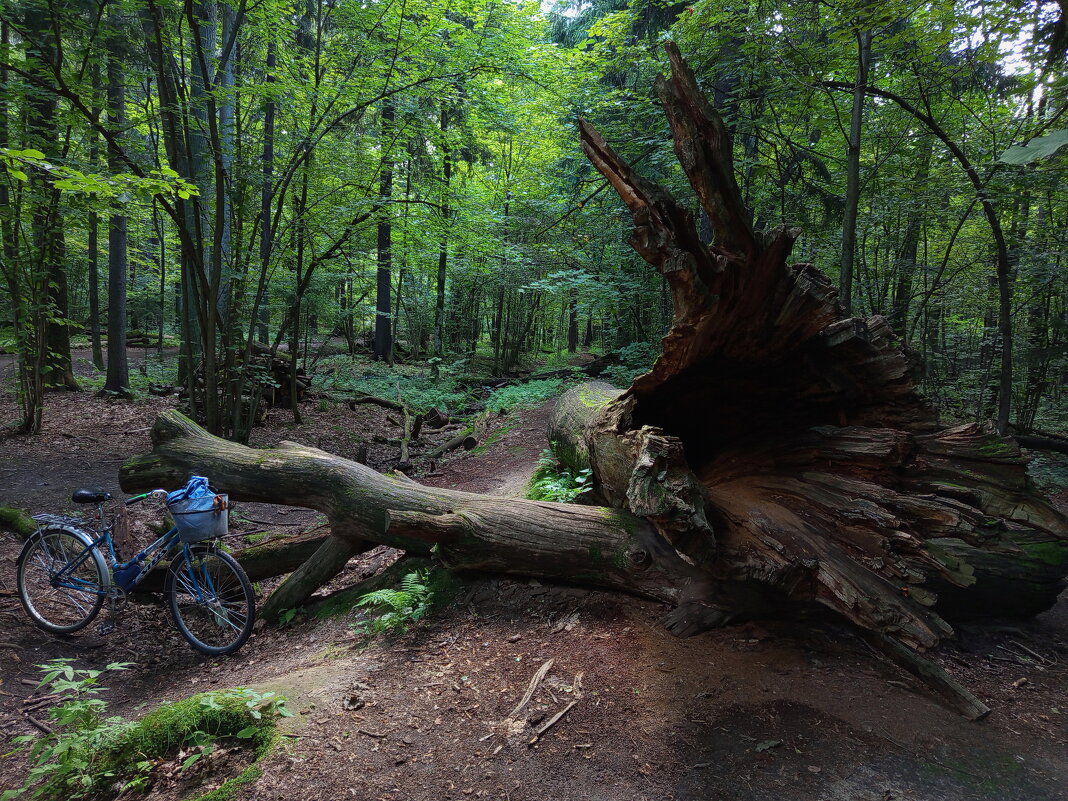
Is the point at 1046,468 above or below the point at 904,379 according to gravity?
below

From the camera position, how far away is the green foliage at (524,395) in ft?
43.5

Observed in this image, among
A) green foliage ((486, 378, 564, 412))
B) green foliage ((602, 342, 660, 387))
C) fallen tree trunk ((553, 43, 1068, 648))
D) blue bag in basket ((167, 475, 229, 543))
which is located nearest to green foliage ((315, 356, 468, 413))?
green foliage ((486, 378, 564, 412))

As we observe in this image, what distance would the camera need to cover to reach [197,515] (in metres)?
4.19

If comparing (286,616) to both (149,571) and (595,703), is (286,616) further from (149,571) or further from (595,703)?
(595,703)

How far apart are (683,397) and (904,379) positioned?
1.45 metres

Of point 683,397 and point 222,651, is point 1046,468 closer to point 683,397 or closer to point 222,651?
point 683,397

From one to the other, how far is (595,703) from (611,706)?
0.09 metres

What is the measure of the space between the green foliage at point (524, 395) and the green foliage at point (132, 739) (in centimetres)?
1007

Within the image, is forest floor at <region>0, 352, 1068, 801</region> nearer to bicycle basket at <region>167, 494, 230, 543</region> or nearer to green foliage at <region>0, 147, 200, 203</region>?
bicycle basket at <region>167, 494, 230, 543</region>

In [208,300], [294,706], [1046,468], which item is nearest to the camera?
[294,706]

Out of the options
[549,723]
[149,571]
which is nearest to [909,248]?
[549,723]

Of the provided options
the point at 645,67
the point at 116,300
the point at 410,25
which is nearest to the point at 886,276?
the point at 645,67

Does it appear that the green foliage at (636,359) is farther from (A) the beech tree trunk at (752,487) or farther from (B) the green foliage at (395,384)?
(A) the beech tree trunk at (752,487)

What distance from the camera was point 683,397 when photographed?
4.26 metres
